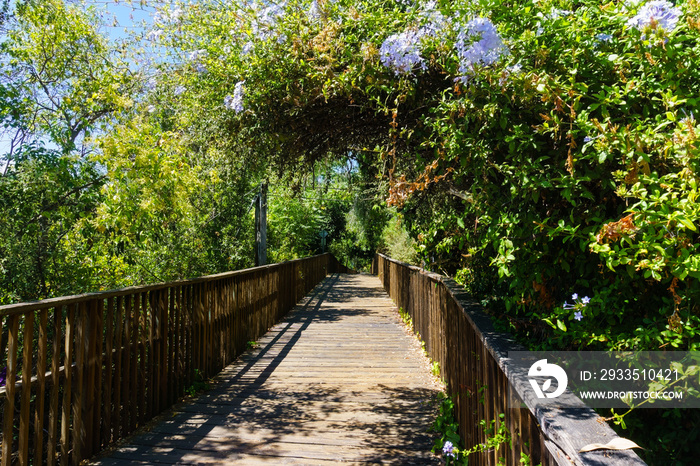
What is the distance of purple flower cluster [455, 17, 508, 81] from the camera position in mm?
2529

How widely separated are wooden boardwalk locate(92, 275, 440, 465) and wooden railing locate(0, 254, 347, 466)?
22cm

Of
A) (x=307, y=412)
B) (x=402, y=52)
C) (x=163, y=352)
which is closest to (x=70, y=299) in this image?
(x=163, y=352)

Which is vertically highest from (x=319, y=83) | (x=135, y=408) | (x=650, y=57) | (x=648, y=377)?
(x=319, y=83)

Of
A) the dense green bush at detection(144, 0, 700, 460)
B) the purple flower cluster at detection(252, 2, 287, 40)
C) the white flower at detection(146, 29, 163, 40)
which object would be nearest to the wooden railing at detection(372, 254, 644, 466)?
the dense green bush at detection(144, 0, 700, 460)

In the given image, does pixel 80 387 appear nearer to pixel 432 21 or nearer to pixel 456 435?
pixel 456 435

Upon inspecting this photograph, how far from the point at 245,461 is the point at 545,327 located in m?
2.26

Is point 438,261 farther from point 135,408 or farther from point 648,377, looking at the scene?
point 648,377

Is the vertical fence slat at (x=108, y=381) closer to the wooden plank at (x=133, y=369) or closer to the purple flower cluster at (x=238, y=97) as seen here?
the wooden plank at (x=133, y=369)

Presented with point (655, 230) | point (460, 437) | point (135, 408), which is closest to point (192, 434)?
point (135, 408)

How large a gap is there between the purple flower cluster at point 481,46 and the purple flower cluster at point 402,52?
1.36 feet

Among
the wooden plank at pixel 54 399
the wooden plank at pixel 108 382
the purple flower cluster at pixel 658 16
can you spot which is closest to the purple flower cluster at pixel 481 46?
the purple flower cluster at pixel 658 16

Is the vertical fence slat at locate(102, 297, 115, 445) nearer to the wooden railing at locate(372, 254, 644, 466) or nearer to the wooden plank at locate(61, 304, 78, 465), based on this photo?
the wooden plank at locate(61, 304, 78, 465)

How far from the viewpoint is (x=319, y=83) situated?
3.64m

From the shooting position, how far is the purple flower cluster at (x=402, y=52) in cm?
304
